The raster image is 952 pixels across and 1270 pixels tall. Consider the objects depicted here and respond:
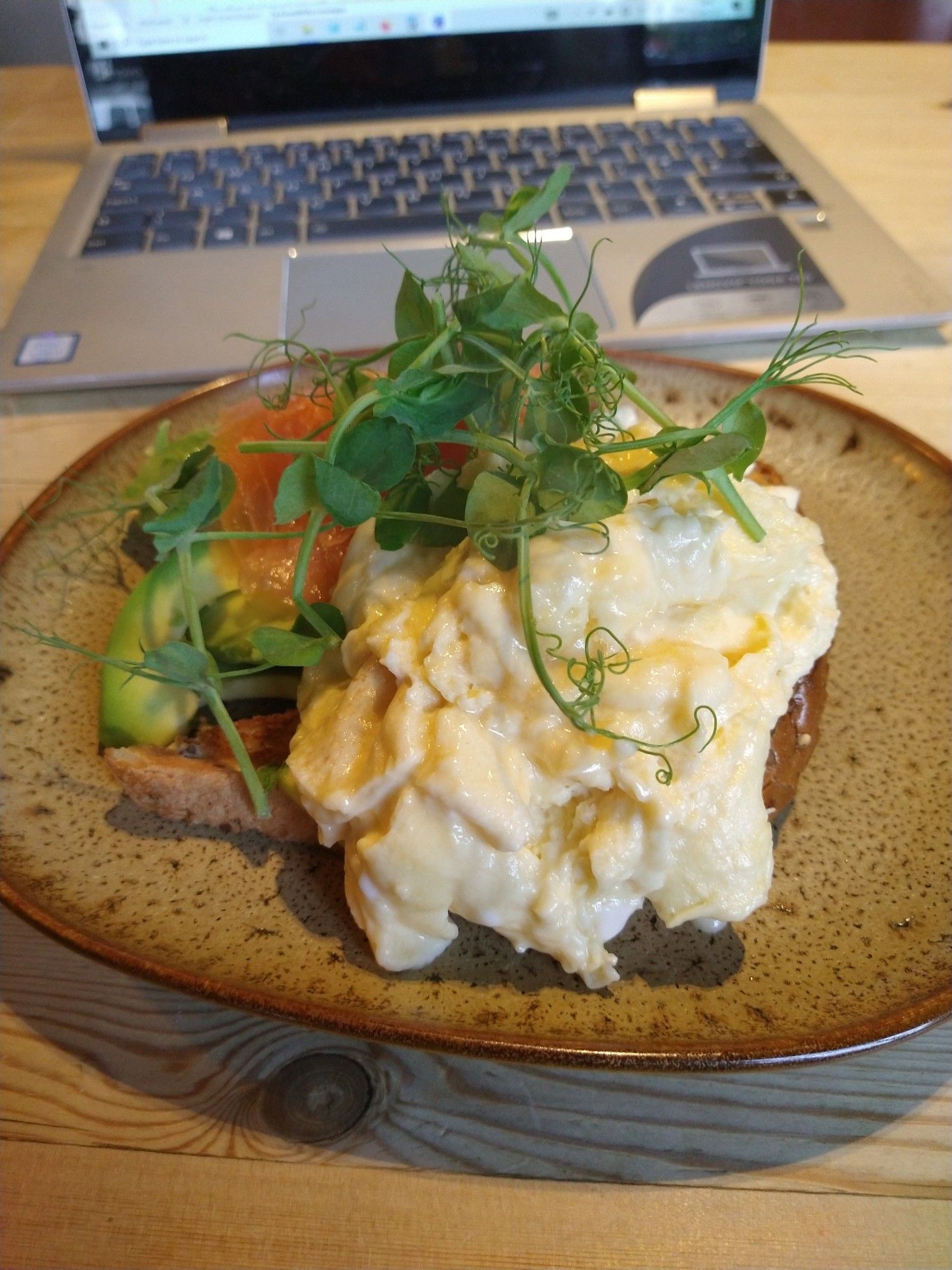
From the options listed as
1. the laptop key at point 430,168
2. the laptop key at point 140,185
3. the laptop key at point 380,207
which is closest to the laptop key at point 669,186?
the laptop key at point 430,168

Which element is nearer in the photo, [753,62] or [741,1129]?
[741,1129]

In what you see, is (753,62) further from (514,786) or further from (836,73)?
(514,786)

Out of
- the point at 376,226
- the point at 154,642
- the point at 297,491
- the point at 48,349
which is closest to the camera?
the point at 297,491

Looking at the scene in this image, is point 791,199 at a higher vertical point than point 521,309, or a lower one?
lower

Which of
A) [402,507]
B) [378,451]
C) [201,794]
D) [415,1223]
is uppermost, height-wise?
[378,451]

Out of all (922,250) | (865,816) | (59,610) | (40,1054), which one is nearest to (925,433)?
(922,250)

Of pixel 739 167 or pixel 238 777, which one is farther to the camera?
pixel 739 167

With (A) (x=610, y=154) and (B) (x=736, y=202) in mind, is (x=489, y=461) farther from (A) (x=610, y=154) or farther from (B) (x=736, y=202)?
(A) (x=610, y=154)

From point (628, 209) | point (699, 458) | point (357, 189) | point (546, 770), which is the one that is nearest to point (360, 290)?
point (357, 189)
